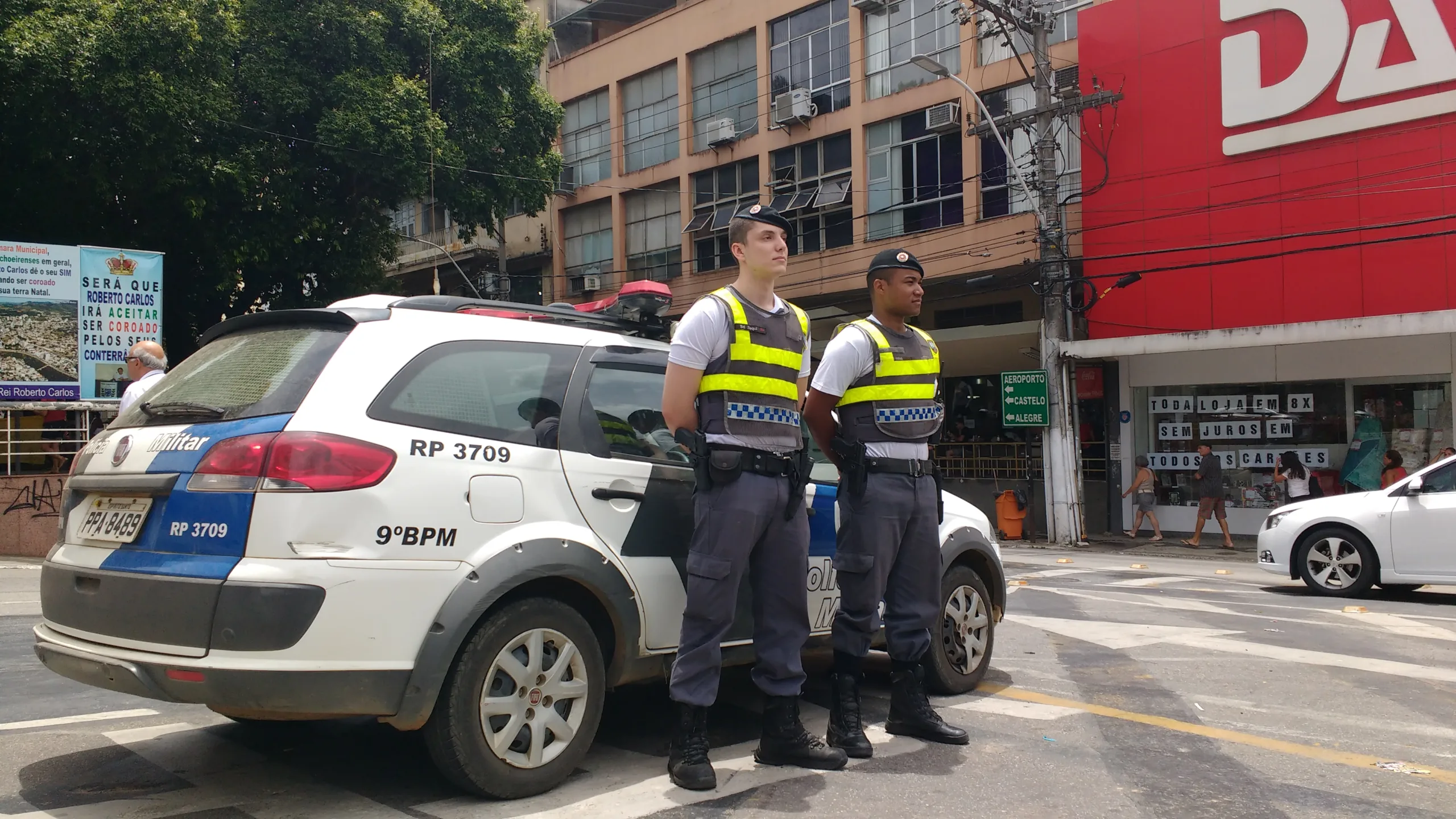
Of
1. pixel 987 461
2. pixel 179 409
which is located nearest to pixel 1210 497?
pixel 987 461

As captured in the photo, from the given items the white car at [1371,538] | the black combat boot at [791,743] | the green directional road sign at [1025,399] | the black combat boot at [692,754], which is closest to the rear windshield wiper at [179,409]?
the black combat boot at [692,754]

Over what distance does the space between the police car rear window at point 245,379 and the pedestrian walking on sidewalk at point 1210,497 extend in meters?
17.7

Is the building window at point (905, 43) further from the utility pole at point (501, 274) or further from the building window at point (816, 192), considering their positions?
the utility pole at point (501, 274)

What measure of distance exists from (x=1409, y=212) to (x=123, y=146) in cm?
2029

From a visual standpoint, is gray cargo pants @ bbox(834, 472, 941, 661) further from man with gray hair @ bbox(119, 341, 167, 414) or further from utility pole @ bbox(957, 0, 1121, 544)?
utility pole @ bbox(957, 0, 1121, 544)

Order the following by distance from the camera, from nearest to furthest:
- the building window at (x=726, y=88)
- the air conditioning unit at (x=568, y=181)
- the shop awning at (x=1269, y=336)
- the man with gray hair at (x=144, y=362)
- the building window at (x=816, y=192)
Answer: the man with gray hair at (x=144, y=362) < the shop awning at (x=1269, y=336) < the building window at (x=816, y=192) < the building window at (x=726, y=88) < the air conditioning unit at (x=568, y=181)

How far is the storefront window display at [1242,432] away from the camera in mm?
18609

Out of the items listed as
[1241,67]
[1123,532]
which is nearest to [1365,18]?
[1241,67]

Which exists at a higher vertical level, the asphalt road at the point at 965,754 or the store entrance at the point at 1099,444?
the store entrance at the point at 1099,444

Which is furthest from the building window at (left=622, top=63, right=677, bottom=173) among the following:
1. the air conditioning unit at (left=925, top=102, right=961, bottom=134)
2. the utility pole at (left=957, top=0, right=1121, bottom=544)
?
the utility pole at (left=957, top=0, right=1121, bottom=544)

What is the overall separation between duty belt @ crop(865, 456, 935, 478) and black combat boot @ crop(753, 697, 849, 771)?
0.99 metres

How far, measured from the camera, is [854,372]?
4680 mm

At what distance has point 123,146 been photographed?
18.5 metres

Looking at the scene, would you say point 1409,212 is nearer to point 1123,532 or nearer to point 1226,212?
point 1226,212
